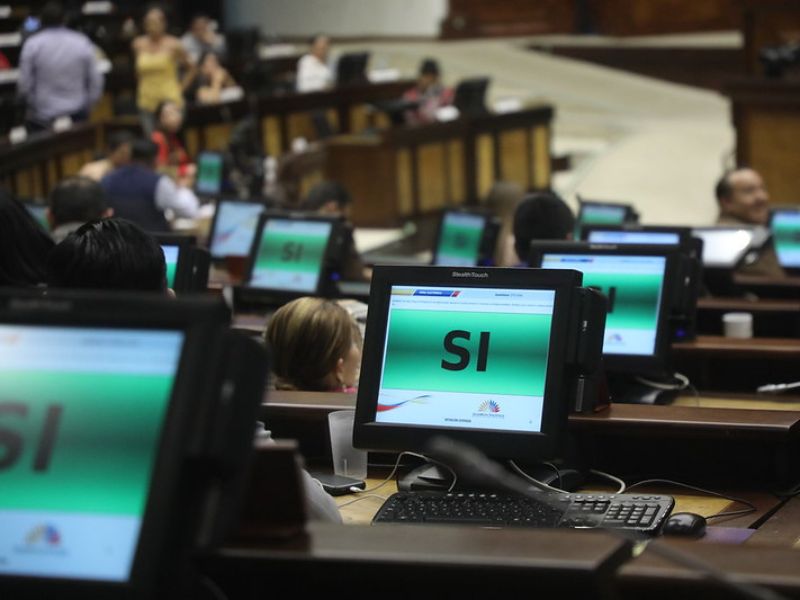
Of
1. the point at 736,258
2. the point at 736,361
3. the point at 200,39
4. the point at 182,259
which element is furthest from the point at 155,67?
the point at 736,361

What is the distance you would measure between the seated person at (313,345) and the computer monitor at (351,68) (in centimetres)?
1208

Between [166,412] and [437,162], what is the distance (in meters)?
12.0

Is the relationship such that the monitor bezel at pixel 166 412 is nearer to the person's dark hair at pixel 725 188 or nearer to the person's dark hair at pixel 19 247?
the person's dark hair at pixel 19 247

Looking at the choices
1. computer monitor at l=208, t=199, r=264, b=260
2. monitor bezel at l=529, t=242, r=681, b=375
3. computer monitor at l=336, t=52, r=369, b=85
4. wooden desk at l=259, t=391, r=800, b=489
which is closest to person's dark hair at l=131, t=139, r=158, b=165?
computer monitor at l=208, t=199, r=264, b=260

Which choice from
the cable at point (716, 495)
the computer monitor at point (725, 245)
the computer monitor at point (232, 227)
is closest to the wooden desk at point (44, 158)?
the computer monitor at point (232, 227)

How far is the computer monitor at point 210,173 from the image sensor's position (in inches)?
418

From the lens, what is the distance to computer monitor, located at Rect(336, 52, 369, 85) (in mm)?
15617

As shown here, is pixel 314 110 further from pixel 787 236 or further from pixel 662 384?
pixel 662 384

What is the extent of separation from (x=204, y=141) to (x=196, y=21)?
12.1ft

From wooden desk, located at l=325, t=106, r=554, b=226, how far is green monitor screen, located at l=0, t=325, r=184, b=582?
1113cm

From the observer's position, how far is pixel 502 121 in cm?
1445

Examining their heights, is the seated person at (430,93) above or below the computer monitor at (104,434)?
below

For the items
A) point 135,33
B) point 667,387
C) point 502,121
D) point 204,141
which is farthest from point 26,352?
point 135,33

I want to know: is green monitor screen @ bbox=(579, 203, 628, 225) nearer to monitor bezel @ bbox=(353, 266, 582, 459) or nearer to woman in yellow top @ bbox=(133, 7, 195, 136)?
monitor bezel @ bbox=(353, 266, 582, 459)
